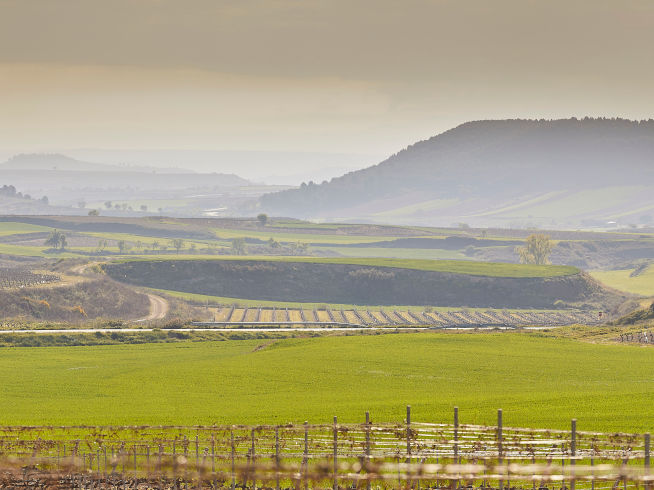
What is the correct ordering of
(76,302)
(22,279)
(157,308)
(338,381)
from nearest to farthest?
1. (338,381)
2. (76,302)
3. (157,308)
4. (22,279)

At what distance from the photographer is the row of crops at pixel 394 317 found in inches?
5344

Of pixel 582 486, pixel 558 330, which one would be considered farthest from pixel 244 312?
pixel 582 486

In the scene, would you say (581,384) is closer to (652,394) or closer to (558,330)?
(652,394)

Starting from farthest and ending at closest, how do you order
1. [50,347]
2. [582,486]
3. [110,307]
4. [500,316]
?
[500,316]
[110,307]
[50,347]
[582,486]

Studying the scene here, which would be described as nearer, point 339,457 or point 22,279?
point 339,457

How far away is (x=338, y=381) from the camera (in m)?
63.1

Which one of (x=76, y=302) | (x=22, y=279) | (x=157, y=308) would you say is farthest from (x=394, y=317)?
(x=22, y=279)

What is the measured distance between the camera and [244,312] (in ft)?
489

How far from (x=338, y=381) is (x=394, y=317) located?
87.9 metres

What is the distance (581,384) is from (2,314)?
81.5 meters

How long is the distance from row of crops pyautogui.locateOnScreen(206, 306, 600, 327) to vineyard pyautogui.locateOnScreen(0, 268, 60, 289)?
1012 inches

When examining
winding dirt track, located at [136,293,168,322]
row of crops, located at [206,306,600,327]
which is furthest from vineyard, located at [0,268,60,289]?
row of crops, located at [206,306,600,327]

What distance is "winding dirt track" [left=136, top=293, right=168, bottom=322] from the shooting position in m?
136

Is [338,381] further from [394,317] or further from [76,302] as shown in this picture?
[394,317]
